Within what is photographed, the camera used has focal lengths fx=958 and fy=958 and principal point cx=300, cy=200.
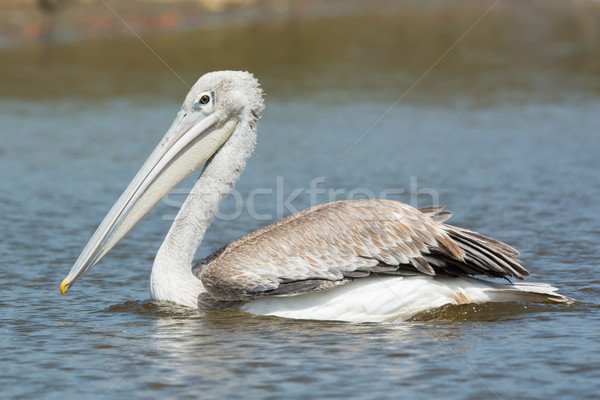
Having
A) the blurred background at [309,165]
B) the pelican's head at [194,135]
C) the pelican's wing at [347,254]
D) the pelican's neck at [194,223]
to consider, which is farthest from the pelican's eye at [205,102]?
the blurred background at [309,165]

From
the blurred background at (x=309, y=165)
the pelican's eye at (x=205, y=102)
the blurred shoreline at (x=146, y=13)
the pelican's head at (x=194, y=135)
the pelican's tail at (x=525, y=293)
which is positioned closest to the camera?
the blurred background at (x=309, y=165)

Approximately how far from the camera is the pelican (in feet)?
20.0

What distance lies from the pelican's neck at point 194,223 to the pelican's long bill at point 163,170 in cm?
10

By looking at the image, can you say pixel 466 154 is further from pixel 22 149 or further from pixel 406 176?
pixel 22 149

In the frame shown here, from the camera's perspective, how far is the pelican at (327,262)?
6.10 m

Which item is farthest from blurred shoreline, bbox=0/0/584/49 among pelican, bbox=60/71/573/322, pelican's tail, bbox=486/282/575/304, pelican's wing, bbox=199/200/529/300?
pelican's tail, bbox=486/282/575/304

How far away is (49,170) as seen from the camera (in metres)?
11.6

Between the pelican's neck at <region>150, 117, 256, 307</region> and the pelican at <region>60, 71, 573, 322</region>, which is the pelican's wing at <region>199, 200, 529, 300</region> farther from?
the pelican's neck at <region>150, 117, 256, 307</region>

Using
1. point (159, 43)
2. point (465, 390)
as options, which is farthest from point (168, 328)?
point (159, 43)

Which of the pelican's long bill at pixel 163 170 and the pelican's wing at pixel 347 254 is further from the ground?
the pelican's long bill at pixel 163 170

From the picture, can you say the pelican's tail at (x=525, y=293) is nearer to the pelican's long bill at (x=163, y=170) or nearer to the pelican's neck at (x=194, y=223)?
the pelican's neck at (x=194, y=223)

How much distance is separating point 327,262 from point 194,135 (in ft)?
4.61

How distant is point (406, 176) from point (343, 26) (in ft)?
41.9

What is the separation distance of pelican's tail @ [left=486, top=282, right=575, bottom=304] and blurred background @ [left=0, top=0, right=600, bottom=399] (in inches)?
4.4
